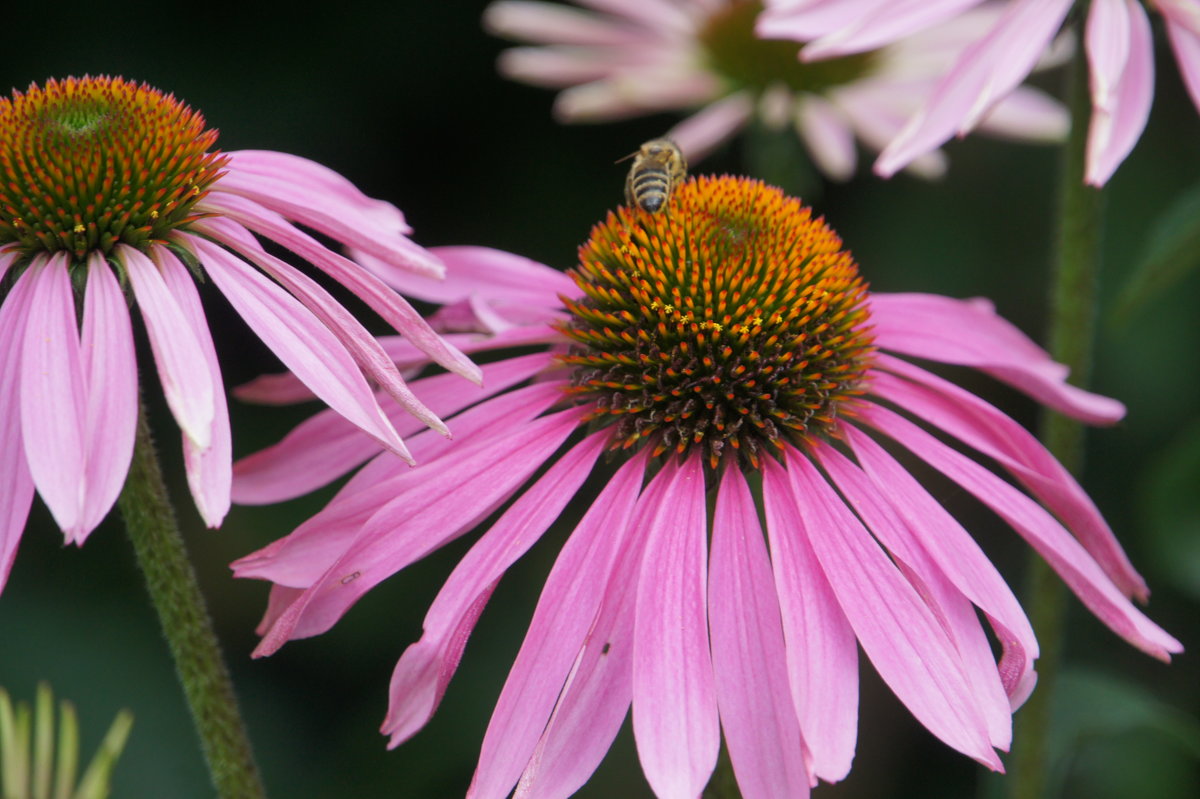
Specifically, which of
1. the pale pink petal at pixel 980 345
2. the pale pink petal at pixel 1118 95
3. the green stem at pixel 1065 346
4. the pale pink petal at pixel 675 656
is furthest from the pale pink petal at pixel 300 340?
the green stem at pixel 1065 346

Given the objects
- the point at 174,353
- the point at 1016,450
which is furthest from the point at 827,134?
the point at 174,353

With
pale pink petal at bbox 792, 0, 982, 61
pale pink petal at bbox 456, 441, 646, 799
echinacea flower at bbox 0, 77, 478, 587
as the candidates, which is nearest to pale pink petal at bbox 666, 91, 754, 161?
pale pink petal at bbox 792, 0, 982, 61

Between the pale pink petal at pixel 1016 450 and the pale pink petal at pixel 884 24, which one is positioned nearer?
the pale pink petal at pixel 1016 450

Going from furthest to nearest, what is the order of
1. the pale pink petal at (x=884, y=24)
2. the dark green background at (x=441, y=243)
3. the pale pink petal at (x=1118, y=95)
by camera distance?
1. the dark green background at (x=441, y=243)
2. the pale pink petal at (x=884, y=24)
3. the pale pink petal at (x=1118, y=95)

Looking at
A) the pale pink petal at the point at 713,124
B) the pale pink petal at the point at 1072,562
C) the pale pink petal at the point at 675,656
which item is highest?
the pale pink petal at the point at 713,124

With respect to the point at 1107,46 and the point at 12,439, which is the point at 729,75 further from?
the point at 12,439

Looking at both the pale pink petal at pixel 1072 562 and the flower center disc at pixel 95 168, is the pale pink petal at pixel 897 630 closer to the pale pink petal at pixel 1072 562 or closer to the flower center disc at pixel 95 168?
the pale pink petal at pixel 1072 562

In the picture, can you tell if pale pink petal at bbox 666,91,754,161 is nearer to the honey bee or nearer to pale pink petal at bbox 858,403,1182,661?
the honey bee
